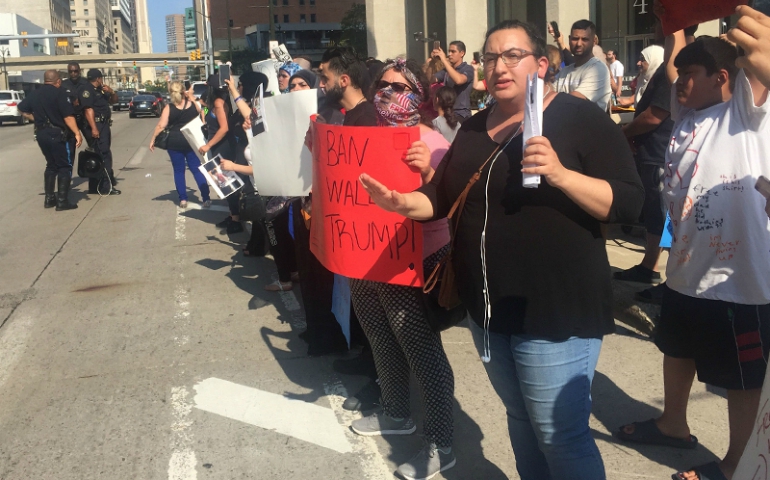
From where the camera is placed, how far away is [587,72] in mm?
5672

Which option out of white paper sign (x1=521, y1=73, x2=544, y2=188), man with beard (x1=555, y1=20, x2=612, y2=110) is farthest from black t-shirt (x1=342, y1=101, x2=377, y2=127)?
man with beard (x1=555, y1=20, x2=612, y2=110)

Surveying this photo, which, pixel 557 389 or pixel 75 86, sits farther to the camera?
pixel 75 86

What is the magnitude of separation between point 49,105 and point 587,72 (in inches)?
331

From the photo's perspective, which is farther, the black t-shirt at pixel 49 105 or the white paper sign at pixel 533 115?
the black t-shirt at pixel 49 105

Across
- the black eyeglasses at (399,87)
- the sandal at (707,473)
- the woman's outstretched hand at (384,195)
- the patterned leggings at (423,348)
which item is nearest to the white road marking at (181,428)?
the patterned leggings at (423,348)

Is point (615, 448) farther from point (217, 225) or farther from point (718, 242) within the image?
point (217, 225)

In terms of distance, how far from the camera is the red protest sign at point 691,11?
2.51 metres

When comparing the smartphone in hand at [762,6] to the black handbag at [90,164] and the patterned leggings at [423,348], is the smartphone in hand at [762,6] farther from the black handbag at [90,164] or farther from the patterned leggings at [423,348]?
the black handbag at [90,164]

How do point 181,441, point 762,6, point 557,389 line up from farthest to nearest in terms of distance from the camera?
point 181,441
point 557,389
point 762,6

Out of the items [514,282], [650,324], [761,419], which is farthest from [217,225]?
[761,419]

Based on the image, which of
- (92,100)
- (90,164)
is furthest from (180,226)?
(92,100)

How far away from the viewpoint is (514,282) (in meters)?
2.35

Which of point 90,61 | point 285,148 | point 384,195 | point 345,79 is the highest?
point 90,61

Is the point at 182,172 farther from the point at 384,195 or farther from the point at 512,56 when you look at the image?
the point at 512,56
